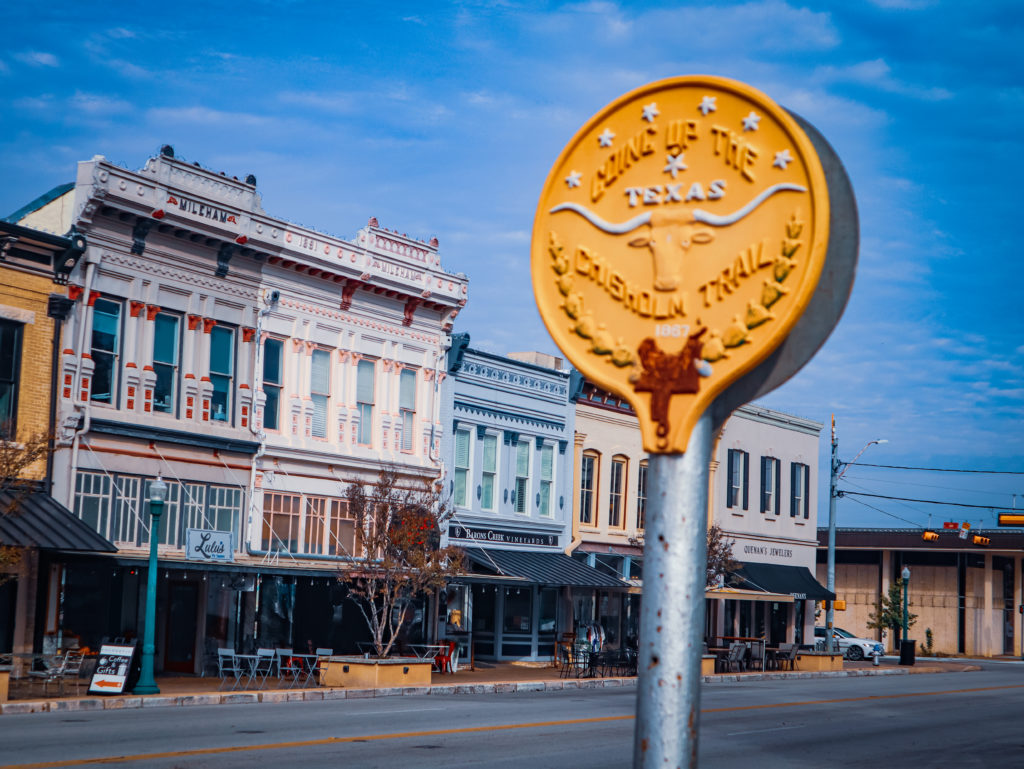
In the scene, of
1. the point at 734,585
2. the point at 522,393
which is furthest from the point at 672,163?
the point at 734,585

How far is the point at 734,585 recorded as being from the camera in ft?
152

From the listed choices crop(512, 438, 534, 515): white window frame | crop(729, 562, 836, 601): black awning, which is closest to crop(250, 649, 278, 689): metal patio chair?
crop(512, 438, 534, 515): white window frame

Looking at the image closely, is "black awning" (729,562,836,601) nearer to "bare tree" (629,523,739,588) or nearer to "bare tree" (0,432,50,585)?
"bare tree" (629,523,739,588)

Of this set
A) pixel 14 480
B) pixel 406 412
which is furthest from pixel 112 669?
pixel 406 412

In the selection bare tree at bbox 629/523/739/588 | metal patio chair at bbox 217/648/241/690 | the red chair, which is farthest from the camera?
bare tree at bbox 629/523/739/588

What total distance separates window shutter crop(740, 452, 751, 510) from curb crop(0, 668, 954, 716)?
1378 centimetres

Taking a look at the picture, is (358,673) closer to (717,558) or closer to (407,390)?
(407,390)

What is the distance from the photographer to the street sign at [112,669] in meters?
21.5

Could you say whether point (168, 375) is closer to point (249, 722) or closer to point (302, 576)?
point (302, 576)

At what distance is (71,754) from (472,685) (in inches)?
560

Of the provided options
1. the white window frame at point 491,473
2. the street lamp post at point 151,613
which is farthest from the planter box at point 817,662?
the street lamp post at point 151,613

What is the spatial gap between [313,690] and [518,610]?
13850mm

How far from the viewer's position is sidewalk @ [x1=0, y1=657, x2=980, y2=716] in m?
20.7

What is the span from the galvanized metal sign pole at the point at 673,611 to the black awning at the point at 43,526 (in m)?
19.9
